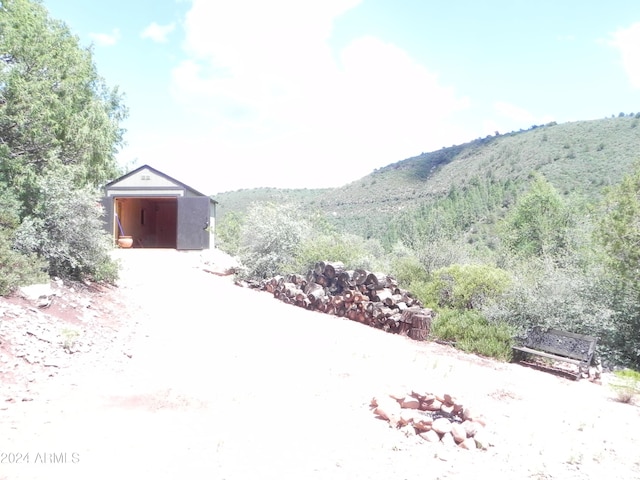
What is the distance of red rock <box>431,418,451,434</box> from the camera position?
4.74 meters

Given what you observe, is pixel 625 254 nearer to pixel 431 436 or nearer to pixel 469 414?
pixel 469 414

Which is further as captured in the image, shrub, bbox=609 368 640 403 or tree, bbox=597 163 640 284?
tree, bbox=597 163 640 284

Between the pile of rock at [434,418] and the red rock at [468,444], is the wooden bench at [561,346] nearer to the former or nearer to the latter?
the pile of rock at [434,418]

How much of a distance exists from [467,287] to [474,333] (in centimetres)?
154

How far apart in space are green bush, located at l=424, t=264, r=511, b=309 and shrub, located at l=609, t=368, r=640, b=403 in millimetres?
2572

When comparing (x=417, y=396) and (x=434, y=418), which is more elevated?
(x=417, y=396)

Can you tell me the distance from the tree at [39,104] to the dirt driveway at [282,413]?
4.73 meters

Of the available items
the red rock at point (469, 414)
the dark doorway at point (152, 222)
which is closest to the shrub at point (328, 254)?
the red rock at point (469, 414)

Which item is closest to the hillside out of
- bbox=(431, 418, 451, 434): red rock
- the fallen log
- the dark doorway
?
the dark doorway

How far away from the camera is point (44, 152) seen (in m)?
11.4

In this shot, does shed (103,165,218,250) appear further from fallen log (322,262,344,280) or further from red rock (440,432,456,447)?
red rock (440,432,456,447)

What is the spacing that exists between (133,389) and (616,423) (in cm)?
559

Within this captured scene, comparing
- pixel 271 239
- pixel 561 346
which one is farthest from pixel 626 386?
pixel 271 239

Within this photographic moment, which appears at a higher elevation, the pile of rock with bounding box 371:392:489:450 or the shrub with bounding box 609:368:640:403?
the pile of rock with bounding box 371:392:489:450
